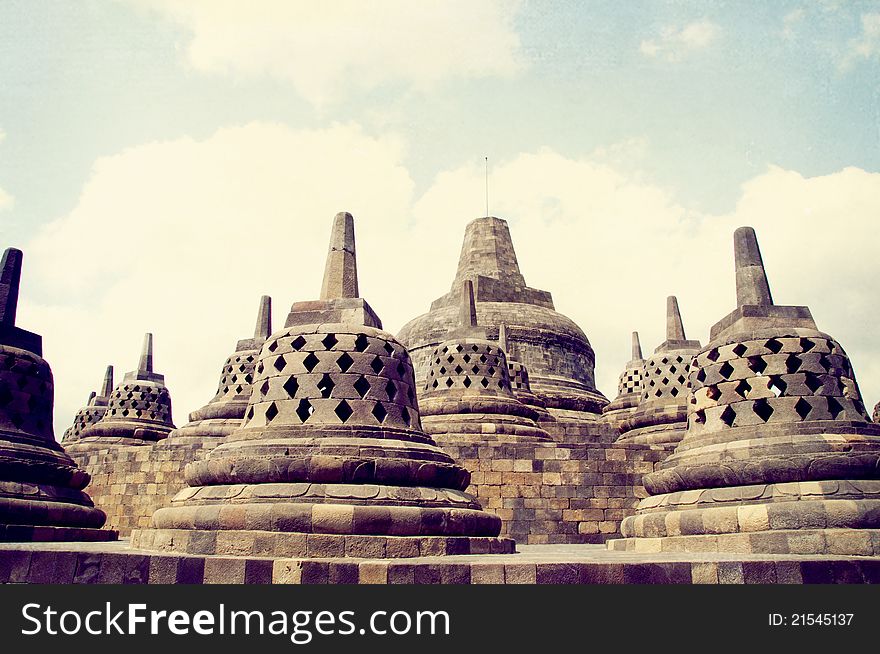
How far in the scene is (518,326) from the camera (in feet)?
73.7

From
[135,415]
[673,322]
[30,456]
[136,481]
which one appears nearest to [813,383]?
[30,456]

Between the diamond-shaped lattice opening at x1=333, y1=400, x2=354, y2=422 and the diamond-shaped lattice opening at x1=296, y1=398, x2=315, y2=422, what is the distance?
0.81ft

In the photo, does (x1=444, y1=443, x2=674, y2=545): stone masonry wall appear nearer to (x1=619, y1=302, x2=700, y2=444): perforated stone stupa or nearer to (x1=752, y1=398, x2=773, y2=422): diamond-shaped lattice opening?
(x1=619, y1=302, x2=700, y2=444): perforated stone stupa

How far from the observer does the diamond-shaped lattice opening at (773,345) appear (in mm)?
7711

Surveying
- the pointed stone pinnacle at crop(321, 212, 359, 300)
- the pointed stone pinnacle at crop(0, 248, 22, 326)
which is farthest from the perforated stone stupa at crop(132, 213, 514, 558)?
the pointed stone pinnacle at crop(0, 248, 22, 326)

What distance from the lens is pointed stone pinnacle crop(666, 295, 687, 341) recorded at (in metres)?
18.0

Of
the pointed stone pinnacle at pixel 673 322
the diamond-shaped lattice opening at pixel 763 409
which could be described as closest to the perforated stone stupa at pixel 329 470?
the diamond-shaped lattice opening at pixel 763 409

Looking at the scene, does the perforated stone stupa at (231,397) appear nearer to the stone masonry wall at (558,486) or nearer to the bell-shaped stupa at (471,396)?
the bell-shaped stupa at (471,396)

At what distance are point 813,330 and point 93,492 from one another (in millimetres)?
12869

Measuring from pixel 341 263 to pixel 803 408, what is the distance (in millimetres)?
5386

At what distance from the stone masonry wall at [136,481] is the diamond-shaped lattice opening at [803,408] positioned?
982cm

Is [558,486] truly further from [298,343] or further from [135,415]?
[135,415]

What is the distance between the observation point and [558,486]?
1137 cm

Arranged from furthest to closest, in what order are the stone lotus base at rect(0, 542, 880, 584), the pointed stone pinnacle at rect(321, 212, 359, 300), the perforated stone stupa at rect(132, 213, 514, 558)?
the pointed stone pinnacle at rect(321, 212, 359, 300) < the perforated stone stupa at rect(132, 213, 514, 558) < the stone lotus base at rect(0, 542, 880, 584)
